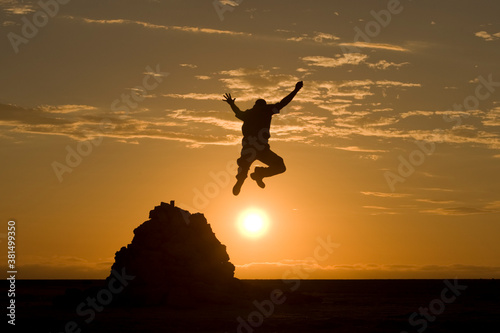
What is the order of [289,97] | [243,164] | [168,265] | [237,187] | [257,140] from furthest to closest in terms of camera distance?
[168,265]
[243,164]
[237,187]
[257,140]
[289,97]

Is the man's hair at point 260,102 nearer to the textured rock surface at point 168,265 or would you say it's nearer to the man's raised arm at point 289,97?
the man's raised arm at point 289,97

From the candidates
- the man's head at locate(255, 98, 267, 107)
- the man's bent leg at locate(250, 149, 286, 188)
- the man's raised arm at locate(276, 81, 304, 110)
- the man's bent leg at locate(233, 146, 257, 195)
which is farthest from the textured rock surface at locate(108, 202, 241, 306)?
the man's raised arm at locate(276, 81, 304, 110)

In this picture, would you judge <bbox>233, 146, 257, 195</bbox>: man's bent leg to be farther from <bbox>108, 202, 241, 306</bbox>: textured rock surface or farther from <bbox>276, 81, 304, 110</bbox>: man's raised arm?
Result: <bbox>108, 202, 241, 306</bbox>: textured rock surface

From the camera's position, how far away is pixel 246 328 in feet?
133

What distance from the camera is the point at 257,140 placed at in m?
21.7

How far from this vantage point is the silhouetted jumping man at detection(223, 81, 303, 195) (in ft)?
70.1

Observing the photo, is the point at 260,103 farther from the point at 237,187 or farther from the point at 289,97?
the point at 237,187

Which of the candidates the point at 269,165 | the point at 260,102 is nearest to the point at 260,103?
the point at 260,102

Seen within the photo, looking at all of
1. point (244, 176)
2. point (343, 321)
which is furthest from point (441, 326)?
point (244, 176)

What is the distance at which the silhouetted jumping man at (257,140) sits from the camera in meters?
21.4

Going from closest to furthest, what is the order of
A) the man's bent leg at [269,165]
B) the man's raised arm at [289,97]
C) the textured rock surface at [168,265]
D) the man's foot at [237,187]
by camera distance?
the man's raised arm at [289,97], the man's foot at [237,187], the man's bent leg at [269,165], the textured rock surface at [168,265]

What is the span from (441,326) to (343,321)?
7.09 m

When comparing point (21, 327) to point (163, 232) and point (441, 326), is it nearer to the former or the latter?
point (163, 232)

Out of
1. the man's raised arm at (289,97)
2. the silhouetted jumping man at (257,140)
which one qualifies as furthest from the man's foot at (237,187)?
the man's raised arm at (289,97)
